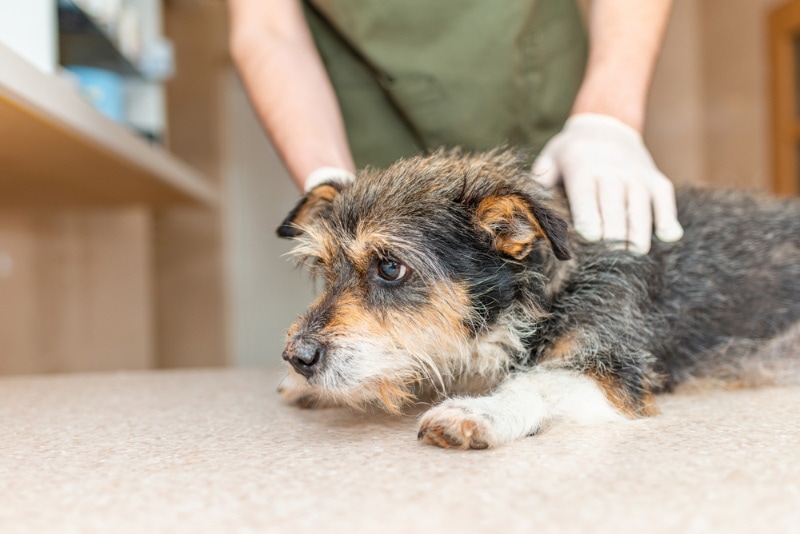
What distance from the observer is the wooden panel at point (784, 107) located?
4816mm

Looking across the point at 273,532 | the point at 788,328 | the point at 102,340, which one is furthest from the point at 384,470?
the point at 102,340

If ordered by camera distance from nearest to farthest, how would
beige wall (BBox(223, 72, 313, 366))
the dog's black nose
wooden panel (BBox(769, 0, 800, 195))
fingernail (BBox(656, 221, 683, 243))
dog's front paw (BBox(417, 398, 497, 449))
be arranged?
dog's front paw (BBox(417, 398, 497, 449)) < the dog's black nose < fingernail (BBox(656, 221, 683, 243)) < wooden panel (BBox(769, 0, 800, 195)) < beige wall (BBox(223, 72, 313, 366))

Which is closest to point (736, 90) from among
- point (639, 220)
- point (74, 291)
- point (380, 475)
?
point (639, 220)

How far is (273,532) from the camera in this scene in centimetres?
81

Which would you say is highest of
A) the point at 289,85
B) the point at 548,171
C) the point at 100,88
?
the point at 100,88

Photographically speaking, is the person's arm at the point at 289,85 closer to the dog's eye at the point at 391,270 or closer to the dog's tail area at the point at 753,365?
the dog's eye at the point at 391,270

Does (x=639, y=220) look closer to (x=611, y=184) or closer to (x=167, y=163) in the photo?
(x=611, y=184)

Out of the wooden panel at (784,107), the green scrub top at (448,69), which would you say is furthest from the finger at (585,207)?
the wooden panel at (784,107)

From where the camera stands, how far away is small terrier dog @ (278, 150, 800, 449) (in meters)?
1.44

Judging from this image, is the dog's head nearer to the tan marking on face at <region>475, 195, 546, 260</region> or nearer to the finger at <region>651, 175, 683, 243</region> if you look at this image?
the tan marking on face at <region>475, 195, 546, 260</region>

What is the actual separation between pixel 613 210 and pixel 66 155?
1.94 metres

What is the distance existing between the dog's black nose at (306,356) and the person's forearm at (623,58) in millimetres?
1290

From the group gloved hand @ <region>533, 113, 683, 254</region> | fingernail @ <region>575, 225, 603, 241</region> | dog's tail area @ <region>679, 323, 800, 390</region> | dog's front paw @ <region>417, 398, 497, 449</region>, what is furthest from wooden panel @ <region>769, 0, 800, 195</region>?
dog's front paw @ <region>417, 398, 497, 449</region>

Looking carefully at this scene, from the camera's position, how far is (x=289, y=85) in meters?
2.26
